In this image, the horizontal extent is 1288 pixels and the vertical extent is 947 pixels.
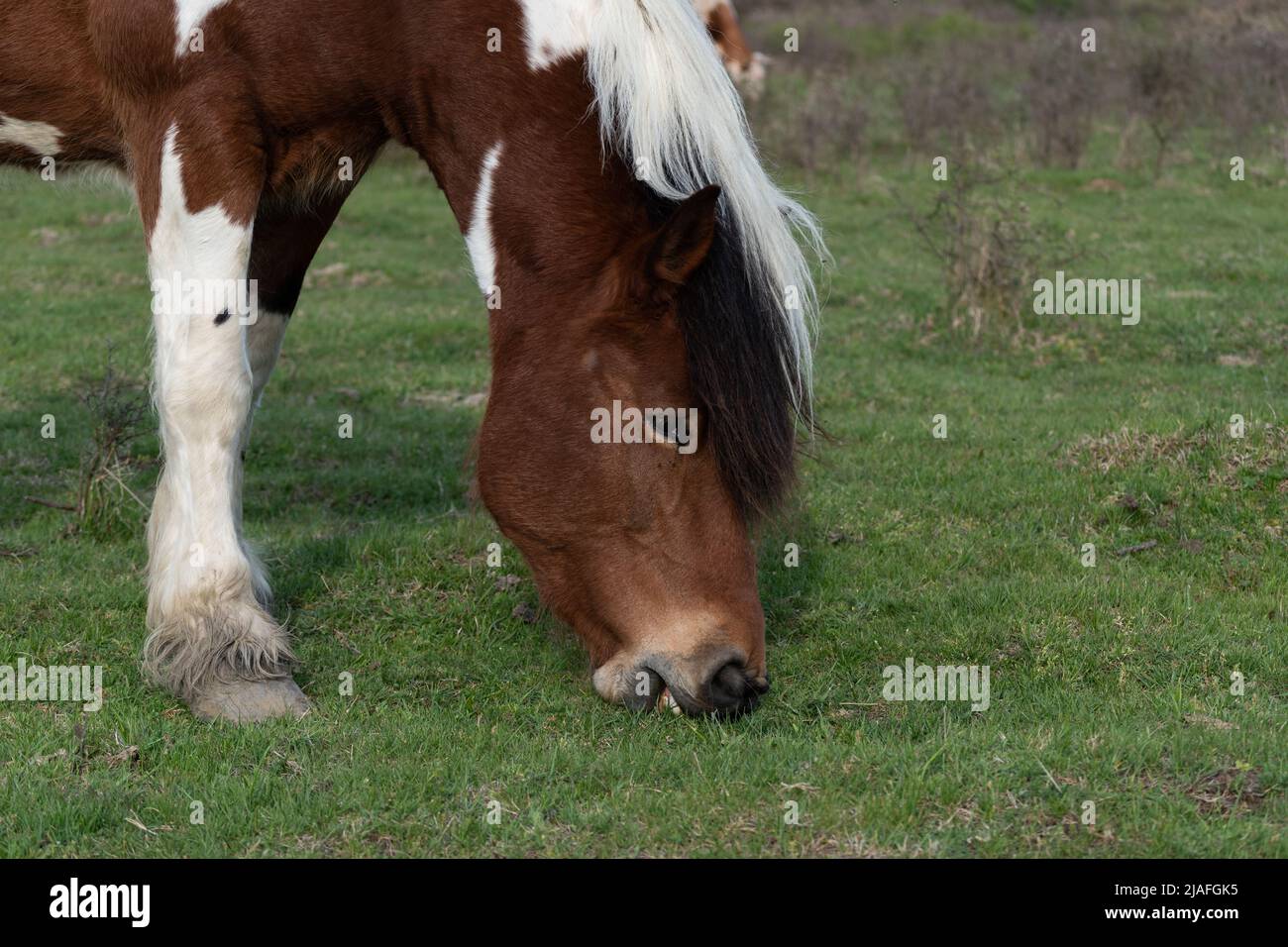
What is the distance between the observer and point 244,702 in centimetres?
438

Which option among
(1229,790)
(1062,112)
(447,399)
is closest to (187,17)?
(1229,790)

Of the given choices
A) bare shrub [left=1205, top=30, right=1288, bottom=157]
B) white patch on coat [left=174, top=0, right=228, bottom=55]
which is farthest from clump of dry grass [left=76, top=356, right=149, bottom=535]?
bare shrub [left=1205, top=30, right=1288, bottom=157]

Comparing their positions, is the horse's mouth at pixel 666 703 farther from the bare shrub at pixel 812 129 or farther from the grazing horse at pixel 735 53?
the grazing horse at pixel 735 53

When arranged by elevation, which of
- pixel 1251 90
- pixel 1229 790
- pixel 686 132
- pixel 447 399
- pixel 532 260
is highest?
pixel 1251 90

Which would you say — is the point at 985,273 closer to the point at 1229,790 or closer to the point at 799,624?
the point at 799,624

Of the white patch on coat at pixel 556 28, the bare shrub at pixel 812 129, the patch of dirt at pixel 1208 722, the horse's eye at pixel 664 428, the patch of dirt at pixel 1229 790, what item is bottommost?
the patch of dirt at pixel 1229 790

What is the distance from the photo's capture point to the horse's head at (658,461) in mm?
3875

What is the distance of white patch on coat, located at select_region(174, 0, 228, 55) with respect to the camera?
4.20 meters

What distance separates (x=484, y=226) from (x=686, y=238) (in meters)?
0.77

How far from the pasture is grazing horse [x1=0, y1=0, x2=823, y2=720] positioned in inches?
12.1

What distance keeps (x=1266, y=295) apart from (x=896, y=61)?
40.6 feet

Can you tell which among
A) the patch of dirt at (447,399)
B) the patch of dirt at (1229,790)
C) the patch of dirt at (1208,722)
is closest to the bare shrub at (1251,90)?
the patch of dirt at (447,399)

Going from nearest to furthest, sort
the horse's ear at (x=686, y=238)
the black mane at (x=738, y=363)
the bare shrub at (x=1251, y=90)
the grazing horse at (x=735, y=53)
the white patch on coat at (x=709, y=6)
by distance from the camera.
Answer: the horse's ear at (x=686, y=238) → the black mane at (x=738, y=363) → the white patch on coat at (x=709, y=6) → the bare shrub at (x=1251, y=90) → the grazing horse at (x=735, y=53)

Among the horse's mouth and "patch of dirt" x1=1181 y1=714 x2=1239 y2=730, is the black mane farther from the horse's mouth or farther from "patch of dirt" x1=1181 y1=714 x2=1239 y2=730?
"patch of dirt" x1=1181 y1=714 x2=1239 y2=730
